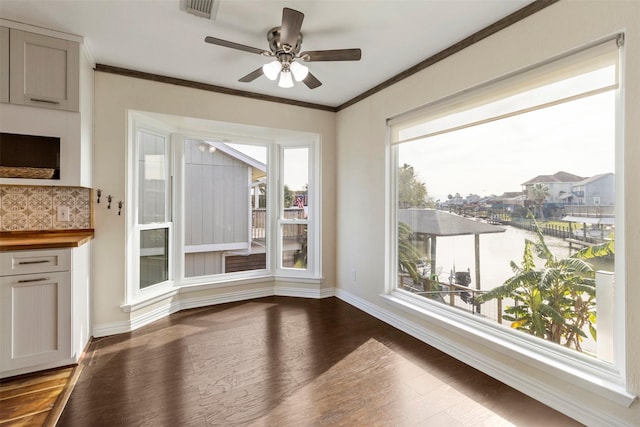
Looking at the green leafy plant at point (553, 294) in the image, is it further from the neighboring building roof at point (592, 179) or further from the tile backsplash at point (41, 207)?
the tile backsplash at point (41, 207)

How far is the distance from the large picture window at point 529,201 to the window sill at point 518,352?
49mm

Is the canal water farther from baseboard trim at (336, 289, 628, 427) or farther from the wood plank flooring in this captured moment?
the wood plank flooring

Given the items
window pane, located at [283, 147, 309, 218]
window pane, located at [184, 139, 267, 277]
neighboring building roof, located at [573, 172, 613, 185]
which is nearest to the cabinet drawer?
window pane, located at [184, 139, 267, 277]

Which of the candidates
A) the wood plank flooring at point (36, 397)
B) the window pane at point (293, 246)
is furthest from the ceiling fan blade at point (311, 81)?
the wood plank flooring at point (36, 397)

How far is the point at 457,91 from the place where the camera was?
2.47m

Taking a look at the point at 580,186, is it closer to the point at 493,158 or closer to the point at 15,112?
the point at 493,158

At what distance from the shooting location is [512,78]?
6.97ft

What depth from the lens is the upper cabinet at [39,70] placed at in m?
2.22

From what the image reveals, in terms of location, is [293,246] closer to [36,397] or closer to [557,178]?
[36,397]

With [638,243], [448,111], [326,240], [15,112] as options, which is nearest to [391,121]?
[448,111]

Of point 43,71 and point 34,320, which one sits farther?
point 43,71

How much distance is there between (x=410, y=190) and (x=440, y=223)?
19.7 inches

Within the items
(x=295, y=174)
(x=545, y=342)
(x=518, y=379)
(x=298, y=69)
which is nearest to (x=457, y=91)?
(x=298, y=69)

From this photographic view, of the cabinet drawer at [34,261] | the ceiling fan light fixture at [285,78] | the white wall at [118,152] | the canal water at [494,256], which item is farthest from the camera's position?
the white wall at [118,152]
